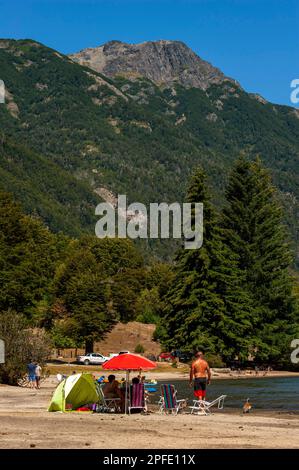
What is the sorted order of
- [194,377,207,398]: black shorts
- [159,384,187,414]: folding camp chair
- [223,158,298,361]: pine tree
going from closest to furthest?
1. [159,384,187,414]: folding camp chair
2. [194,377,207,398]: black shorts
3. [223,158,298,361]: pine tree

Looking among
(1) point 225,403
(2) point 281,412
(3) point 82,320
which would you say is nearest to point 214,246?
(3) point 82,320

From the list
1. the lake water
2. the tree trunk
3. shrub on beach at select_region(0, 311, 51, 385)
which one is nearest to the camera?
the lake water

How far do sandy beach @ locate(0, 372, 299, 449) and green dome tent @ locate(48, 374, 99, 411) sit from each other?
71 centimetres

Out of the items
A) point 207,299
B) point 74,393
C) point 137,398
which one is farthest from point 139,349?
point 137,398

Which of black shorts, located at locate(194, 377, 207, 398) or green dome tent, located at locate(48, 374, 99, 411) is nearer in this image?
green dome tent, located at locate(48, 374, 99, 411)

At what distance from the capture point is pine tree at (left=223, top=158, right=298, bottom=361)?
7631cm

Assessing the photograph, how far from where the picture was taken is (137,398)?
84.2 feet

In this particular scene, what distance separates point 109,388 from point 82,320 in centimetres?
5732

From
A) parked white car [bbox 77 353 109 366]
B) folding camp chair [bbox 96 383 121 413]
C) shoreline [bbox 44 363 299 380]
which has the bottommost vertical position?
shoreline [bbox 44 363 299 380]

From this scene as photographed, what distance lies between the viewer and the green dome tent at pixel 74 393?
2531 centimetres

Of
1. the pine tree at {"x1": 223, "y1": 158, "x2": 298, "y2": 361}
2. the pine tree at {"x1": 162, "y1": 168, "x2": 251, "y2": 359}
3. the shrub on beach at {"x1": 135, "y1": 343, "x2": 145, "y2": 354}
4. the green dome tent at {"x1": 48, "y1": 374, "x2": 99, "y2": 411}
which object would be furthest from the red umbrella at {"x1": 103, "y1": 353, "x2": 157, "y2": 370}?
the shrub on beach at {"x1": 135, "y1": 343, "x2": 145, "y2": 354}

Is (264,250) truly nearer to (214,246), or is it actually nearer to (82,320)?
(214,246)

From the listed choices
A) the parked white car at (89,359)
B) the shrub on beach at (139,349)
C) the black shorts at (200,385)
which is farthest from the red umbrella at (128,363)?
the shrub on beach at (139,349)

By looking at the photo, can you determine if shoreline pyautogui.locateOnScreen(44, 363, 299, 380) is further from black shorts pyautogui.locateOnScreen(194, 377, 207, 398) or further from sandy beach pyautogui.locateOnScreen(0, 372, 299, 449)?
sandy beach pyautogui.locateOnScreen(0, 372, 299, 449)
